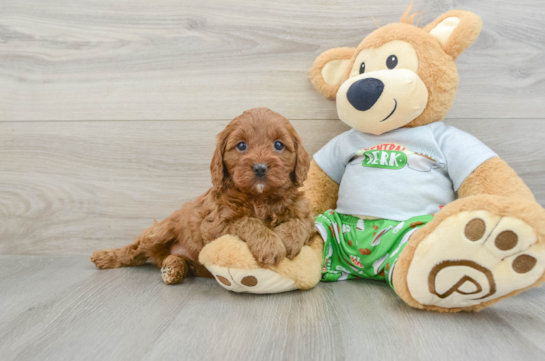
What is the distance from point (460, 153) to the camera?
124cm

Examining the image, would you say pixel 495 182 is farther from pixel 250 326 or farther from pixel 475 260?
pixel 250 326

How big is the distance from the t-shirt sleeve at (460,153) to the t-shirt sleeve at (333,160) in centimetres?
35

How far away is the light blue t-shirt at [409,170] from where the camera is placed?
1.23 meters

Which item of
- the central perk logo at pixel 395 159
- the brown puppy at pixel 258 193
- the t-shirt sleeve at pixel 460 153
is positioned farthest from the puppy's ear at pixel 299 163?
the t-shirt sleeve at pixel 460 153

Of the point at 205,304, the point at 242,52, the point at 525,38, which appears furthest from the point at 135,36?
the point at 525,38

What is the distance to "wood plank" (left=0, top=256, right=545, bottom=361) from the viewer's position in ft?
2.66

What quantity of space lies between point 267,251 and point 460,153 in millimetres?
729

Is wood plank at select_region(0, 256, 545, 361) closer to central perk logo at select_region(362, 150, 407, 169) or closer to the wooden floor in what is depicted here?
A: the wooden floor

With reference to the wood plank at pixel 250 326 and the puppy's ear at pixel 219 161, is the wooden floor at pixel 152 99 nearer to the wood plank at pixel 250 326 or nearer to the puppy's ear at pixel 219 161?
the wood plank at pixel 250 326

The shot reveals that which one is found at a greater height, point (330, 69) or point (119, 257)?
point (330, 69)

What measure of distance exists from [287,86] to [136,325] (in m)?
1.10

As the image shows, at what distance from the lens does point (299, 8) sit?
1.58 meters

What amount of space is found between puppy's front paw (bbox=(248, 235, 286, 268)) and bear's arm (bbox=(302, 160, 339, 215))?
0.39 metres

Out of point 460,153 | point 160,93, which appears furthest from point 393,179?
point 160,93
